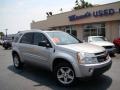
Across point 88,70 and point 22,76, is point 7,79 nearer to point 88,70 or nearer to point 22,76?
point 22,76

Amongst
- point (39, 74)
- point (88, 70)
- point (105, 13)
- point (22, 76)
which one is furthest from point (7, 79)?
point (105, 13)

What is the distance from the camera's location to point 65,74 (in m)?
6.30

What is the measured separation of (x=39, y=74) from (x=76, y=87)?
2384 millimetres

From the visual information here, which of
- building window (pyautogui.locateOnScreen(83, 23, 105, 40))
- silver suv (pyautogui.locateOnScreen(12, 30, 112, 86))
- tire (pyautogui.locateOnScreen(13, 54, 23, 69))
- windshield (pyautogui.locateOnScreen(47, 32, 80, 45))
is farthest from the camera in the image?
building window (pyautogui.locateOnScreen(83, 23, 105, 40))

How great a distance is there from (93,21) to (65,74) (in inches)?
708

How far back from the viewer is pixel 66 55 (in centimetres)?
611

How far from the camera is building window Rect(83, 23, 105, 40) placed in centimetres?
2313

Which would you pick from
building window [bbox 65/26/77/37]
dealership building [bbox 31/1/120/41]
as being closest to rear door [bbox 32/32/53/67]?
dealership building [bbox 31/1/120/41]

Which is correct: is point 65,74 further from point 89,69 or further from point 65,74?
point 89,69

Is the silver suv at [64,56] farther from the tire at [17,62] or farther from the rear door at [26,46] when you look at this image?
the tire at [17,62]

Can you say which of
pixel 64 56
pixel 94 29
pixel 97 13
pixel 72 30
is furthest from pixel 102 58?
pixel 72 30

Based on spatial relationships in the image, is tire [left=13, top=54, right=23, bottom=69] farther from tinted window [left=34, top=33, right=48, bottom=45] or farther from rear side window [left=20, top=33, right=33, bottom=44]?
tinted window [left=34, top=33, right=48, bottom=45]

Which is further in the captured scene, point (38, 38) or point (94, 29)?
point (94, 29)

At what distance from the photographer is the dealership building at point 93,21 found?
21078 millimetres
